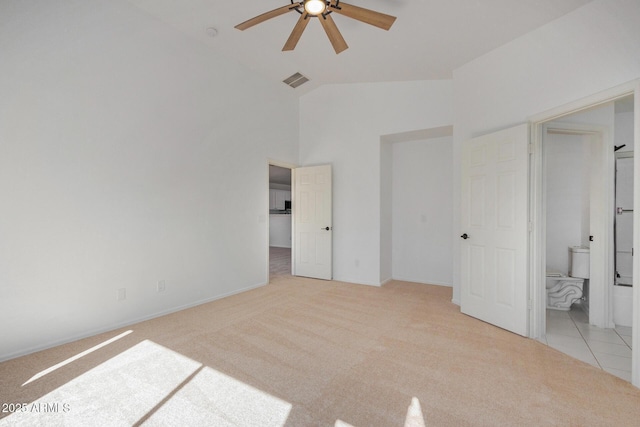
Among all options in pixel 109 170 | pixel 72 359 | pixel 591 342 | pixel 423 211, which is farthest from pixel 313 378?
pixel 423 211

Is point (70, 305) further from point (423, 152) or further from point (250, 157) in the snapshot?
point (423, 152)

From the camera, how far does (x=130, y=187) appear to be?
121 inches

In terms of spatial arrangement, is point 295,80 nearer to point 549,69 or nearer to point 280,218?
point 549,69

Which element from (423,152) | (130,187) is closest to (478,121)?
(423,152)

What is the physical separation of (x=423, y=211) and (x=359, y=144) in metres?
1.68

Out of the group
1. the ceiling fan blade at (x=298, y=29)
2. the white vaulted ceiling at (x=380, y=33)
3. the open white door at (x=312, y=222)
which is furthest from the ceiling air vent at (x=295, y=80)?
the ceiling fan blade at (x=298, y=29)

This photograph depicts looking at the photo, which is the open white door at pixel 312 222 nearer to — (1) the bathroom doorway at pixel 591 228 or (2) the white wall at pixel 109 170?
(2) the white wall at pixel 109 170

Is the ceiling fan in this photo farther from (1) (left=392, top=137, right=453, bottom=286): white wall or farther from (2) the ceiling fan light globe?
(1) (left=392, top=137, right=453, bottom=286): white wall

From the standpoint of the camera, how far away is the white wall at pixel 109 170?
2.39 metres

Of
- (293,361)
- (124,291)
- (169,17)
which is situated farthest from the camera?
(169,17)

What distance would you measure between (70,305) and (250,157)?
2.84 m

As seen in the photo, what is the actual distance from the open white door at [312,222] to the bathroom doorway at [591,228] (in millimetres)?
3145

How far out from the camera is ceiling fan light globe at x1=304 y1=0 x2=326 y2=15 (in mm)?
2186

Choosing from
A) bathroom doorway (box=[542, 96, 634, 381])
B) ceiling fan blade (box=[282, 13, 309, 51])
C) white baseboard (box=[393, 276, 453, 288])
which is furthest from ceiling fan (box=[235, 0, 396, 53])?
white baseboard (box=[393, 276, 453, 288])
